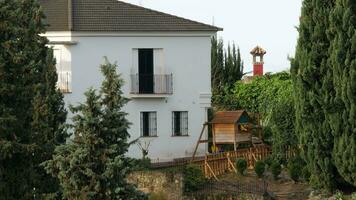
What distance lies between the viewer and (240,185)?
31.0 m

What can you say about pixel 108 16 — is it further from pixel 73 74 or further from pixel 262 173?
pixel 262 173

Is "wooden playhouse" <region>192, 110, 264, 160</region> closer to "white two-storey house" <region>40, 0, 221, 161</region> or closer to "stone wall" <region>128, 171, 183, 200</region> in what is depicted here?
"white two-storey house" <region>40, 0, 221, 161</region>

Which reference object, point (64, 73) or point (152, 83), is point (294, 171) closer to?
point (152, 83)

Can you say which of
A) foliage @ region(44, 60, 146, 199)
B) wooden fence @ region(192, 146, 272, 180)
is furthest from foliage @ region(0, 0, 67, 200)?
wooden fence @ region(192, 146, 272, 180)

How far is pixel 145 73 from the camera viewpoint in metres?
40.4

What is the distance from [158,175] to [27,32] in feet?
31.7

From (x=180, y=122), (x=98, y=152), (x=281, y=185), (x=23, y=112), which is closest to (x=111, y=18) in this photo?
(x=180, y=122)

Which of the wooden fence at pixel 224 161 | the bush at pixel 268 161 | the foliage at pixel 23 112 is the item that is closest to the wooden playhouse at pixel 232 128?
the wooden fence at pixel 224 161

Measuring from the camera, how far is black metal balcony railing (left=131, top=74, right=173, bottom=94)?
40219 mm

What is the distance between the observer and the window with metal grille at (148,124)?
4062 cm

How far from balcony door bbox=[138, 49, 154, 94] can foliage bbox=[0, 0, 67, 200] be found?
17.1 metres

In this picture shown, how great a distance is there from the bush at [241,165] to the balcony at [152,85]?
295 inches

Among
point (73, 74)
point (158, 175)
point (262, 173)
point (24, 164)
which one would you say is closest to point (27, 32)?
point (24, 164)

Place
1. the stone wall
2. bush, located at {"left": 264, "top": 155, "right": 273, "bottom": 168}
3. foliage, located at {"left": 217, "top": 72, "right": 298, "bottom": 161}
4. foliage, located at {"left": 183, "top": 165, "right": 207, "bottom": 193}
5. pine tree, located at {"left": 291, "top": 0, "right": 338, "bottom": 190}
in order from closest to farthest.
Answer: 1. pine tree, located at {"left": 291, "top": 0, "right": 338, "bottom": 190}
2. the stone wall
3. foliage, located at {"left": 183, "top": 165, "right": 207, "bottom": 193}
4. bush, located at {"left": 264, "top": 155, "right": 273, "bottom": 168}
5. foliage, located at {"left": 217, "top": 72, "right": 298, "bottom": 161}
